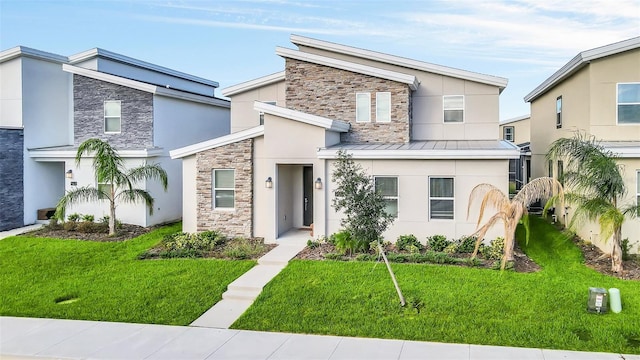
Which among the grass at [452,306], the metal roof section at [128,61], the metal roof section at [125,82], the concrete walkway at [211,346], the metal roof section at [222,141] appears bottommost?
the concrete walkway at [211,346]

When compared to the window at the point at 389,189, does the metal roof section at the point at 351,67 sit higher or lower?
higher

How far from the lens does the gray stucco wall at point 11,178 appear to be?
775 inches

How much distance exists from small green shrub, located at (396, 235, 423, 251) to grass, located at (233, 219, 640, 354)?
200 cm

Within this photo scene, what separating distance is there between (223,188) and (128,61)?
1049cm

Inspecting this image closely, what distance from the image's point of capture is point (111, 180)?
1791 cm

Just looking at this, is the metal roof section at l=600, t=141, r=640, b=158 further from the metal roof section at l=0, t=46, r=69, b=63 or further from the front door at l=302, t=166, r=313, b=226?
the metal roof section at l=0, t=46, r=69, b=63

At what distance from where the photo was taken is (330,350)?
8.84 metres

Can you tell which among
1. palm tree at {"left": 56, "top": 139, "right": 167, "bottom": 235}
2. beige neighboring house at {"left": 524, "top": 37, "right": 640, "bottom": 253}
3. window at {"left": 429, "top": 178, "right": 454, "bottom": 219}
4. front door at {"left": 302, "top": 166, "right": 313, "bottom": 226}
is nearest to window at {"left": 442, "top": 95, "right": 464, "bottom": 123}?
beige neighboring house at {"left": 524, "top": 37, "right": 640, "bottom": 253}

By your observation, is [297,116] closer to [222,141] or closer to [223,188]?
[222,141]

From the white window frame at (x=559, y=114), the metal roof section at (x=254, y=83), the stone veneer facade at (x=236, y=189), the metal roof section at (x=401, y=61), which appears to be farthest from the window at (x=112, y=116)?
the white window frame at (x=559, y=114)

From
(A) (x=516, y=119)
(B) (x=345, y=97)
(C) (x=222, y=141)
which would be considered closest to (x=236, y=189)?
(C) (x=222, y=141)

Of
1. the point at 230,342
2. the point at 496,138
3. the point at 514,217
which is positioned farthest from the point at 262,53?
the point at 230,342

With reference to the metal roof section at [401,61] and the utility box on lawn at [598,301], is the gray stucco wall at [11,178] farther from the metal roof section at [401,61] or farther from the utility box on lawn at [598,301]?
the utility box on lawn at [598,301]

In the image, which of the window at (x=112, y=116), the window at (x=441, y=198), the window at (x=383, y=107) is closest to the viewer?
the window at (x=441, y=198)
